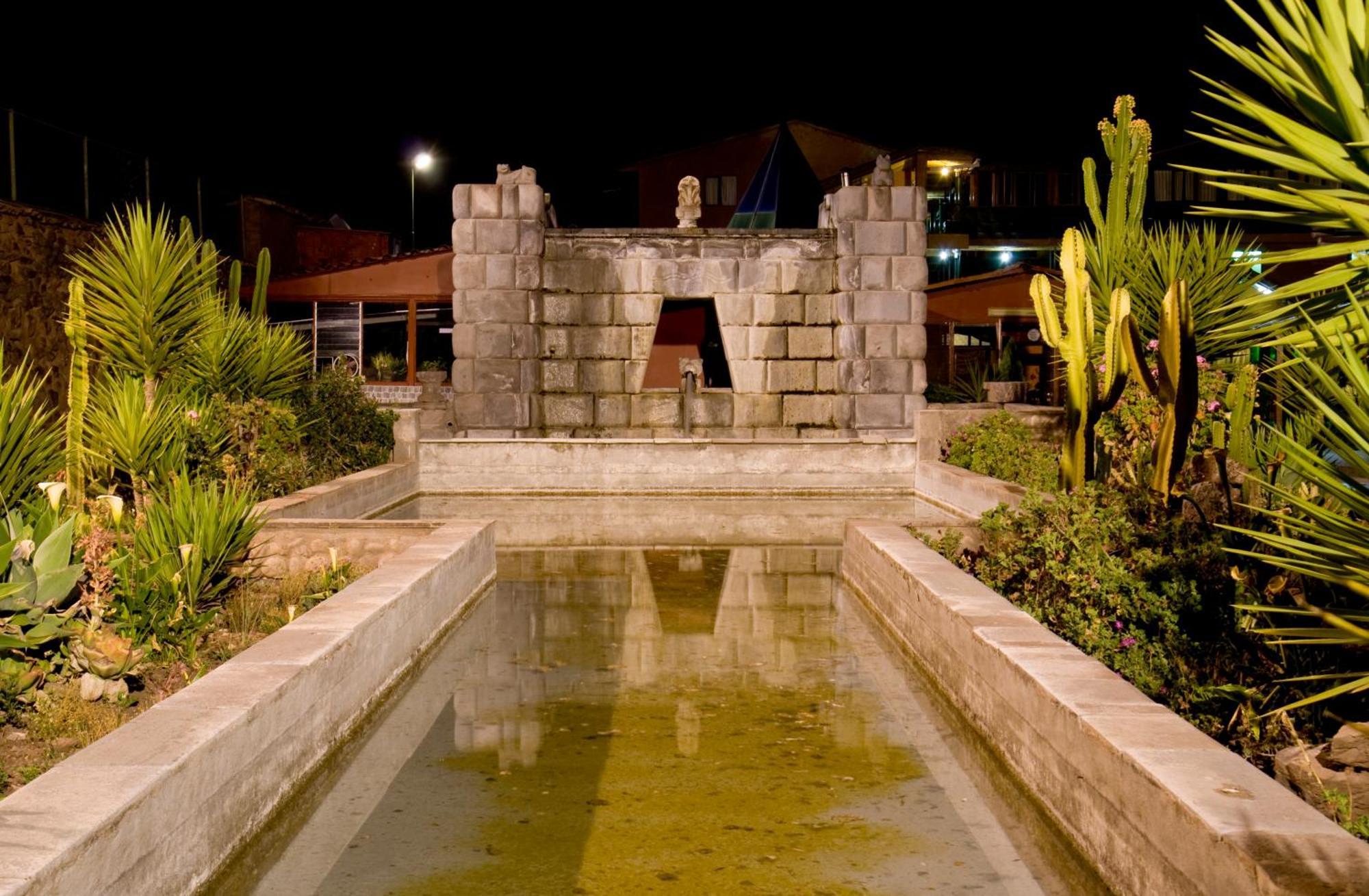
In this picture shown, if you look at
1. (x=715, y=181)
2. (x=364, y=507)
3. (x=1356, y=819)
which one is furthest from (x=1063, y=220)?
(x=1356, y=819)

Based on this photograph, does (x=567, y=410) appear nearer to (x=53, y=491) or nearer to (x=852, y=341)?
(x=852, y=341)

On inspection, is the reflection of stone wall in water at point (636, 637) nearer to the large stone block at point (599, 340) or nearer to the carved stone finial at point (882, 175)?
the large stone block at point (599, 340)

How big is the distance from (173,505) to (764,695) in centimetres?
347

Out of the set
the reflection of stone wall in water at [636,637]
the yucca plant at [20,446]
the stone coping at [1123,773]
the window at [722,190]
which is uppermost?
the window at [722,190]

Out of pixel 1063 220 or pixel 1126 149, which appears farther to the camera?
pixel 1063 220

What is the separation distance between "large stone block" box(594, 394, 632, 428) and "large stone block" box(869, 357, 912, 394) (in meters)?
3.57

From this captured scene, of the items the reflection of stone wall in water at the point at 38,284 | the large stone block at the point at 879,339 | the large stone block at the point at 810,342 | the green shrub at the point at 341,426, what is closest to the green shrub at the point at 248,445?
the green shrub at the point at 341,426

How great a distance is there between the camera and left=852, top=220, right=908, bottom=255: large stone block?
20.2 metres

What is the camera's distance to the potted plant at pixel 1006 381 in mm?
24375

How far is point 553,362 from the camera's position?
67.1 feet

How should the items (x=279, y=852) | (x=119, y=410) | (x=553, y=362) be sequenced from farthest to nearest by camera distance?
(x=553, y=362), (x=119, y=410), (x=279, y=852)

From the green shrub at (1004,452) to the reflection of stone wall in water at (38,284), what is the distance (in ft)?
36.1

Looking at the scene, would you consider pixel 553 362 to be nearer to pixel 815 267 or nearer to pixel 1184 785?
pixel 815 267

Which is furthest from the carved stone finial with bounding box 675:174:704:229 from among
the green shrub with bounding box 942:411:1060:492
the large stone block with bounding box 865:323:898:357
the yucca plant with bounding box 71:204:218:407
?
the yucca plant with bounding box 71:204:218:407
